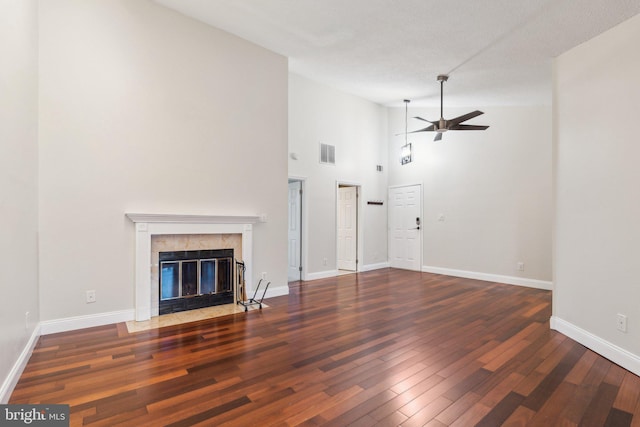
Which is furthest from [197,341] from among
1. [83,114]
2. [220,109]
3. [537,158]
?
[537,158]

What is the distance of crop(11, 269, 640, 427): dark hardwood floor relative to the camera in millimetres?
2039

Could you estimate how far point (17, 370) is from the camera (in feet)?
7.88

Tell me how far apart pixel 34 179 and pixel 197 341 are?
7.39ft

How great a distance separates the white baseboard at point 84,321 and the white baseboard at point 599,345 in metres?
4.91

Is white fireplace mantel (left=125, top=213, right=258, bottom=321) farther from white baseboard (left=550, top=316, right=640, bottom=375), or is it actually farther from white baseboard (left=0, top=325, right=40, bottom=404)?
white baseboard (left=550, top=316, right=640, bottom=375)

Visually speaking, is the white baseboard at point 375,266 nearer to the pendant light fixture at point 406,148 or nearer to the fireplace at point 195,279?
the pendant light fixture at point 406,148

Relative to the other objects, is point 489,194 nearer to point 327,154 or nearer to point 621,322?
point 327,154

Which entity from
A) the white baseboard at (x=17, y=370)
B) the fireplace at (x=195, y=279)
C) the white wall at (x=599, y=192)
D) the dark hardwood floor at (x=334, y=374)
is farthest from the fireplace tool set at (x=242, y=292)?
the white wall at (x=599, y=192)

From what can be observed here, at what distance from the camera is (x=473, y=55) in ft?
13.7

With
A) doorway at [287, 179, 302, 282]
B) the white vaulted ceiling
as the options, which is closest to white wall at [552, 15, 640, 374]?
the white vaulted ceiling

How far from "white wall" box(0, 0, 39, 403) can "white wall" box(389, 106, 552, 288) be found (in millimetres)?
6807

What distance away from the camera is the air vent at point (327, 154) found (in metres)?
6.68

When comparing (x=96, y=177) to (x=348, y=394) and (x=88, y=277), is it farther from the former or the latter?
(x=348, y=394)

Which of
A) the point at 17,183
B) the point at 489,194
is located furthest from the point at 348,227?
the point at 17,183
